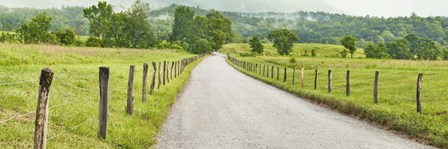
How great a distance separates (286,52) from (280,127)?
5500 inches

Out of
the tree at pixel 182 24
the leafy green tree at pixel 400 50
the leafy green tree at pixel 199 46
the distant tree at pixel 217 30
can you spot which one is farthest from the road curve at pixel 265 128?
the leafy green tree at pixel 400 50

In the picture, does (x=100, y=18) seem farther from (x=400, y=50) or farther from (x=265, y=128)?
(x=265, y=128)

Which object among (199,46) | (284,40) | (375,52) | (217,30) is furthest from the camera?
(217,30)

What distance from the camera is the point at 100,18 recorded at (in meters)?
123

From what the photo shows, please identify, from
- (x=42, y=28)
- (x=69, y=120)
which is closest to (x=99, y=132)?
(x=69, y=120)

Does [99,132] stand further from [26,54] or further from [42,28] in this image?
[42,28]

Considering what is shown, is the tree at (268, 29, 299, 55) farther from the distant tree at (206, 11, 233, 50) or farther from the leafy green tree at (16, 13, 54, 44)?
the leafy green tree at (16, 13, 54, 44)

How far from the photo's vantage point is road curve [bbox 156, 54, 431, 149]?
10.7m

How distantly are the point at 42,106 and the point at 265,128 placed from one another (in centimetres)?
781

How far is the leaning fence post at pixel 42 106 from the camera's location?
593 cm

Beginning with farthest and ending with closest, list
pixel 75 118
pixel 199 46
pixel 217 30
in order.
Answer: pixel 217 30
pixel 199 46
pixel 75 118

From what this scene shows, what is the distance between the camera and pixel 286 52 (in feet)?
495

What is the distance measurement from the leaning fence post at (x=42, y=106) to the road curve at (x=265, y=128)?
419 cm

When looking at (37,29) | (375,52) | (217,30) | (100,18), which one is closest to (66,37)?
(37,29)
